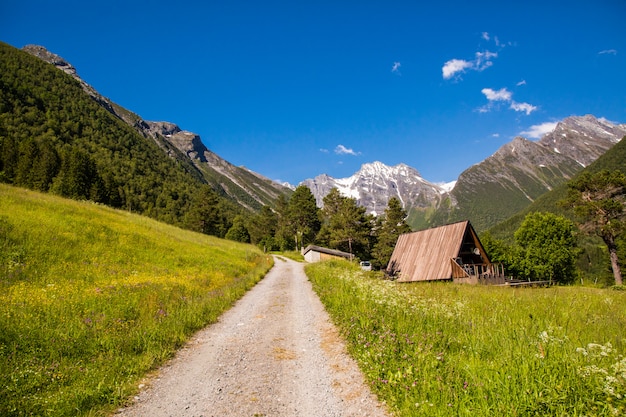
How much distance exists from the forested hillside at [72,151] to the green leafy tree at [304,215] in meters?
20.9

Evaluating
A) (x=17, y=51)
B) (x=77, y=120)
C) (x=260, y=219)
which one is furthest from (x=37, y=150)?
(x=17, y=51)

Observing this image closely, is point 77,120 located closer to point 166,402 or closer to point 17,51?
point 17,51

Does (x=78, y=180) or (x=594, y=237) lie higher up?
(x=78, y=180)

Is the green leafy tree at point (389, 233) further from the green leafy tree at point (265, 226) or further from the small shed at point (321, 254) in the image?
the green leafy tree at point (265, 226)

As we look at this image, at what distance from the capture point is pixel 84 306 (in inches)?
381

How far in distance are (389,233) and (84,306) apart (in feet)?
205

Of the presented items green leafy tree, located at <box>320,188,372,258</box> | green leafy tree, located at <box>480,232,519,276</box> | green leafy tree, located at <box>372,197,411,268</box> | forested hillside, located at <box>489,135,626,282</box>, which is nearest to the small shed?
green leafy tree, located at <box>320,188,372,258</box>

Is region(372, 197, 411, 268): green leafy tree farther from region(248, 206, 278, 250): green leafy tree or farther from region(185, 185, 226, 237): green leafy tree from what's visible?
region(248, 206, 278, 250): green leafy tree

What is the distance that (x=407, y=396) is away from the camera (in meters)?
4.77

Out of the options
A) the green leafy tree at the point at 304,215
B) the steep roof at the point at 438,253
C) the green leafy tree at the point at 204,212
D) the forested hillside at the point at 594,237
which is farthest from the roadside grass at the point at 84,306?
the forested hillside at the point at 594,237

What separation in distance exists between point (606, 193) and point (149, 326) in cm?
5357

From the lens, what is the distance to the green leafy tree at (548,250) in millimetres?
57250

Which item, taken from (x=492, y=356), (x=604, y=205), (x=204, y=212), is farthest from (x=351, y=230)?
(x=492, y=356)

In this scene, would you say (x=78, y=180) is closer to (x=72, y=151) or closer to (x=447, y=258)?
(x=72, y=151)
